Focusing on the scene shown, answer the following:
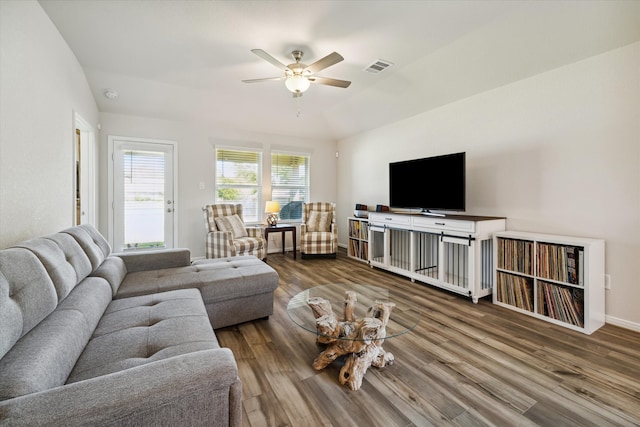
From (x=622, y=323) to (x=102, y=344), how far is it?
3.66 metres

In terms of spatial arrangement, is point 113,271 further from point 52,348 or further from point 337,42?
point 337,42

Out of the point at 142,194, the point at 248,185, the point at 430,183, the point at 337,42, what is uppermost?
the point at 337,42

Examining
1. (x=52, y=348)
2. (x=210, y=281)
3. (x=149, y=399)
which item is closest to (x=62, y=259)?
(x=52, y=348)

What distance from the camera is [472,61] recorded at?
3010 millimetres

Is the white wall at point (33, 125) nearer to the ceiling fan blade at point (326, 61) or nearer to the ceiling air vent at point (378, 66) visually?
the ceiling fan blade at point (326, 61)

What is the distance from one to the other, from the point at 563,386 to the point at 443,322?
893 mm

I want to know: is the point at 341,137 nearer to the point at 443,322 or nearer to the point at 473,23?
the point at 473,23

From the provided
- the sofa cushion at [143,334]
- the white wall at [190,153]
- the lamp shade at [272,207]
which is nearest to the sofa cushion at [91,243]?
the sofa cushion at [143,334]

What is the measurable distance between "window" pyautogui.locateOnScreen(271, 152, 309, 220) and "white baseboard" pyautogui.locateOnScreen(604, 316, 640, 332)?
15.1 feet

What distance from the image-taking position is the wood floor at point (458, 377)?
4.65 feet

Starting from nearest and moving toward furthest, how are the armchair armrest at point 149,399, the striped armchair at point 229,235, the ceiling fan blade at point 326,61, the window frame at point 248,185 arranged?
the armchair armrest at point 149,399, the ceiling fan blade at point 326,61, the striped armchair at point 229,235, the window frame at point 248,185

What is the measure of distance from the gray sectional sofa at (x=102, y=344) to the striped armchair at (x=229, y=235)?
6.33 ft

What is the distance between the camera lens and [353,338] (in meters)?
1.62

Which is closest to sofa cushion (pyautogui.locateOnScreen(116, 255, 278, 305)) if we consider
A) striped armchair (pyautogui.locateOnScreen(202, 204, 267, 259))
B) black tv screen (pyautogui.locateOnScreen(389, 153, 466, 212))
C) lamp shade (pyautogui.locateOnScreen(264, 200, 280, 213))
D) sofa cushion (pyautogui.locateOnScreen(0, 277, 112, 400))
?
sofa cushion (pyautogui.locateOnScreen(0, 277, 112, 400))
